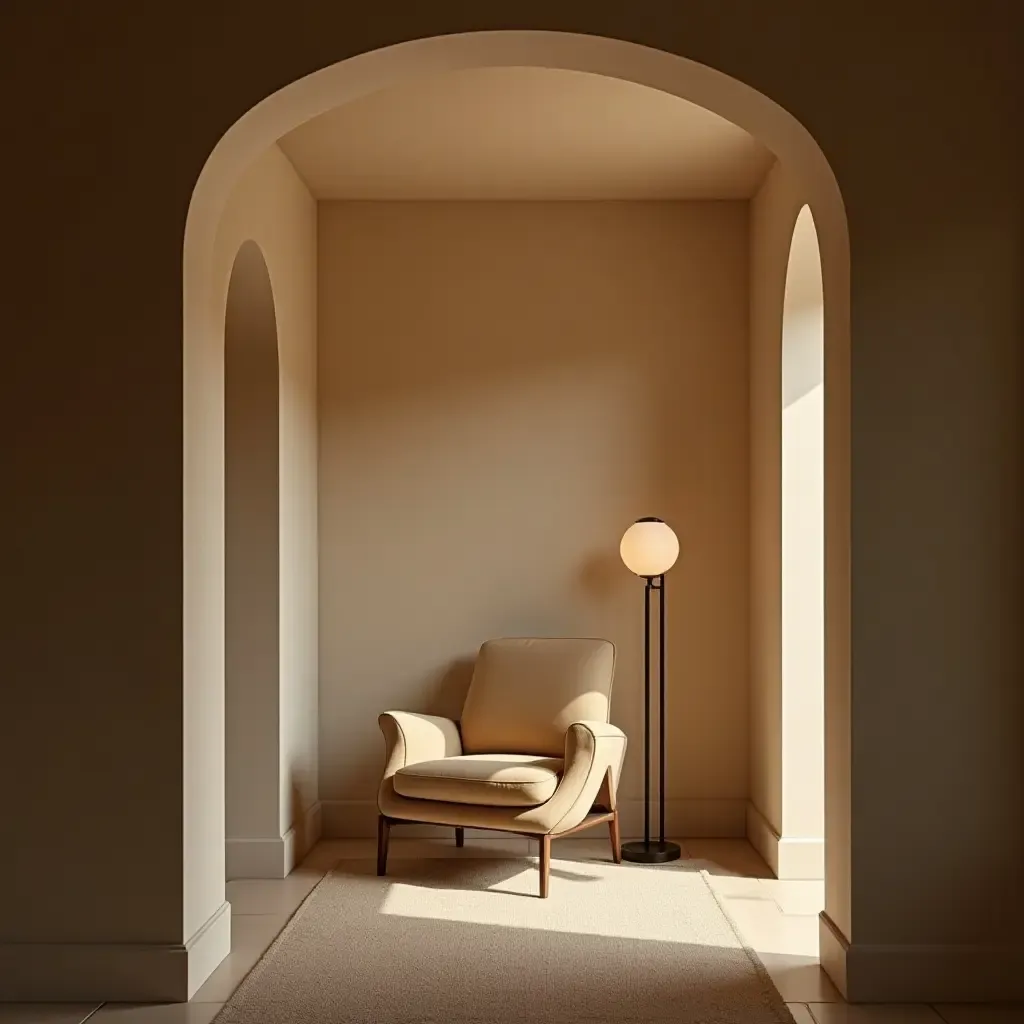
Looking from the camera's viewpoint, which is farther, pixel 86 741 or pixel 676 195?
pixel 676 195

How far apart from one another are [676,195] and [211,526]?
9.72 ft

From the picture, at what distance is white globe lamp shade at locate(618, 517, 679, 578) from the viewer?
5.52 meters

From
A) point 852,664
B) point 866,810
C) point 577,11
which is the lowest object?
point 866,810

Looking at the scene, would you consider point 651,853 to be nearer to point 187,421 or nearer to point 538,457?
point 538,457

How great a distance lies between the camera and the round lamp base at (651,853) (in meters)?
5.39

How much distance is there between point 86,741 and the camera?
11.6ft

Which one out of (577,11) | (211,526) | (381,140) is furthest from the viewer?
(381,140)

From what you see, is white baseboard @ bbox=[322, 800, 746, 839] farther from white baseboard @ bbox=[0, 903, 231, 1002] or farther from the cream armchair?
white baseboard @ bbox=[0, 903, 231, 1002]

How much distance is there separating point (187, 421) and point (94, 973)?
4.82ft

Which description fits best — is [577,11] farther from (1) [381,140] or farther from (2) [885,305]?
(1) [381,140]

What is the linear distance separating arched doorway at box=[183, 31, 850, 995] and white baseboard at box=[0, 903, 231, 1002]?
131mm

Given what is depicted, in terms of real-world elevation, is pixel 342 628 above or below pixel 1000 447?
below

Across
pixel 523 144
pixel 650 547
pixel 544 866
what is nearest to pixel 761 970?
pixel 544 866

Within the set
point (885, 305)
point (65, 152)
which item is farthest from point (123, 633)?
point (885, 305)
